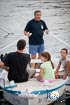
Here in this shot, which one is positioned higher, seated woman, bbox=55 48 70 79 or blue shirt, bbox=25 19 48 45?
blue shirt, bbox=25 19 48 45

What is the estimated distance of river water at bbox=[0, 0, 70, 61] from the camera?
29.9 ft

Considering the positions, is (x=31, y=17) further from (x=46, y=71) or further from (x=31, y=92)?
(x=31, y=92)

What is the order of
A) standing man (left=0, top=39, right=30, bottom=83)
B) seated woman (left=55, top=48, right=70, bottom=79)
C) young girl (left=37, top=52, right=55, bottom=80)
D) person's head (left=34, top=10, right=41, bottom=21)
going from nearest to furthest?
standing man (left=0, top=39, right=30, bottom=83), young girl (left=37, top=52, right=55, bottom=80), seated woman (left=55, top=48, right=70, bottom=79), person's head (left=34, top=10, right=41, bottom=21)

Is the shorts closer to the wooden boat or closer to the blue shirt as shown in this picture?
the blue shirt

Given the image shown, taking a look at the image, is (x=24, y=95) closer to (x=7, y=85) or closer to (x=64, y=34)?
(x=7, y=85)

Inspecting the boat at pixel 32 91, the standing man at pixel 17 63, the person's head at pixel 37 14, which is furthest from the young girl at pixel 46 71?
the person's head at pixel 37 14

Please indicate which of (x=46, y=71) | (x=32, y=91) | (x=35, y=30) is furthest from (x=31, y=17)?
(x=32, y=91)

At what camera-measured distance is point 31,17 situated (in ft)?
31.5

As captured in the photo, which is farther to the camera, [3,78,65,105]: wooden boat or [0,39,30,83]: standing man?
[0,39,30,83]: standing man

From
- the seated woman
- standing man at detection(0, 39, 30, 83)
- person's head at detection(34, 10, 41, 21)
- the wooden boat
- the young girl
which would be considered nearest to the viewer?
the wooden boat

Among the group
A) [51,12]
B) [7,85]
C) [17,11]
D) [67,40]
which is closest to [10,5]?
[17,11]

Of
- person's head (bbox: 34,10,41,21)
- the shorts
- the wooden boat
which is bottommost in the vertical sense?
the wooden boat

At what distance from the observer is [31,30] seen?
789 centimetres

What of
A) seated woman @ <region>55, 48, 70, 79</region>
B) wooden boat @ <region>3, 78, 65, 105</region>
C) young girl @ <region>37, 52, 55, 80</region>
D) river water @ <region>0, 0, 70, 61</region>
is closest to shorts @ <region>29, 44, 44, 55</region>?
river water @ <region>0, 0, 70, 61</region>
